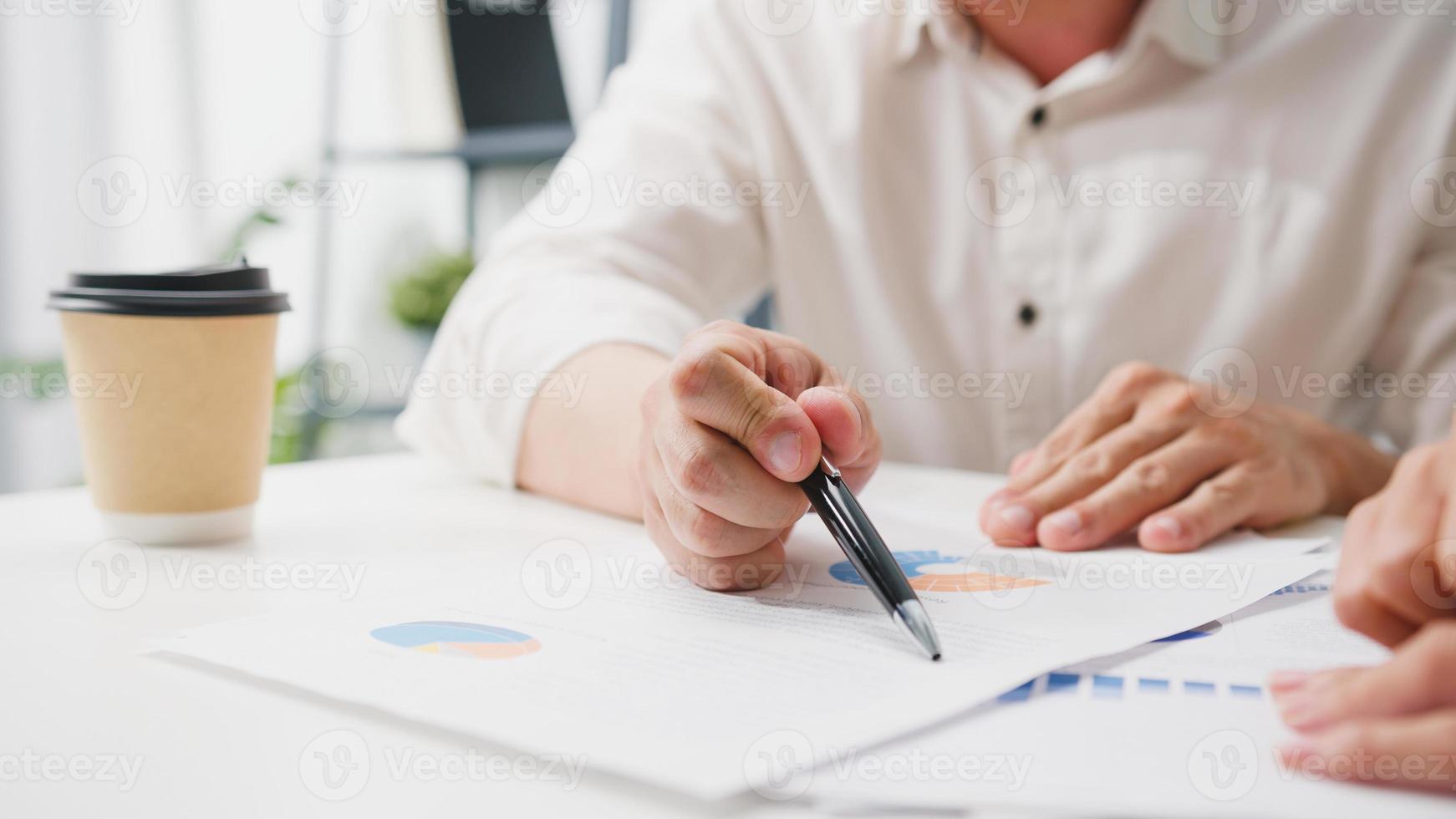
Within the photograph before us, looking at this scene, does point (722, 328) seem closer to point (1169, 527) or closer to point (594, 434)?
point (594, 434)

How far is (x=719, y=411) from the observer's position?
0.53 metres

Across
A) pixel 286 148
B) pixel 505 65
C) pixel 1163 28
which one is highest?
pixel 1163 28

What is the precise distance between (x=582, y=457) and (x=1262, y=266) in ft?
2.25

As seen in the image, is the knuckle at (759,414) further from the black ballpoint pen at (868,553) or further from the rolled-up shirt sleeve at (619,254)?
the rolled-up shirt sleeve at (619,254)

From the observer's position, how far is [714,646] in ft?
1.48

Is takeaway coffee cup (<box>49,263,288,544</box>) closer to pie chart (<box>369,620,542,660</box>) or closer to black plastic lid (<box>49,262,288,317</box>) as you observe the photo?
black plastic lid (<box>49,262,288,317</box>)

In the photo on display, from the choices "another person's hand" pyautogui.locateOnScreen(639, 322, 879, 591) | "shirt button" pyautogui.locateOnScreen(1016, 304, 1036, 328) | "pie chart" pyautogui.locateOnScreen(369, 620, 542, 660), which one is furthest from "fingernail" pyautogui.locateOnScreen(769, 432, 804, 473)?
"shirt button" pyautogui.locateOnScreen(1016, 304, 1036, 328)

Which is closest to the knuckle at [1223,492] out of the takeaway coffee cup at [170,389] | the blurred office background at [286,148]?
the takeaway coffee cup at [170,389]

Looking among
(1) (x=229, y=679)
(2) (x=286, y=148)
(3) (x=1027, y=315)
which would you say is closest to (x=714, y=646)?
(1) (x=229, y=679)

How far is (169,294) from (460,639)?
30 centimetres

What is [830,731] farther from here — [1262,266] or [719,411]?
[1262,266]

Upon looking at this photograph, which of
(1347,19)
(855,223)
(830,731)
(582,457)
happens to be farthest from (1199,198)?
(830,731)

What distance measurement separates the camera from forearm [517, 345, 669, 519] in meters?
0.73

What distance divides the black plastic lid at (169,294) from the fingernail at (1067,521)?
494 millimetres
